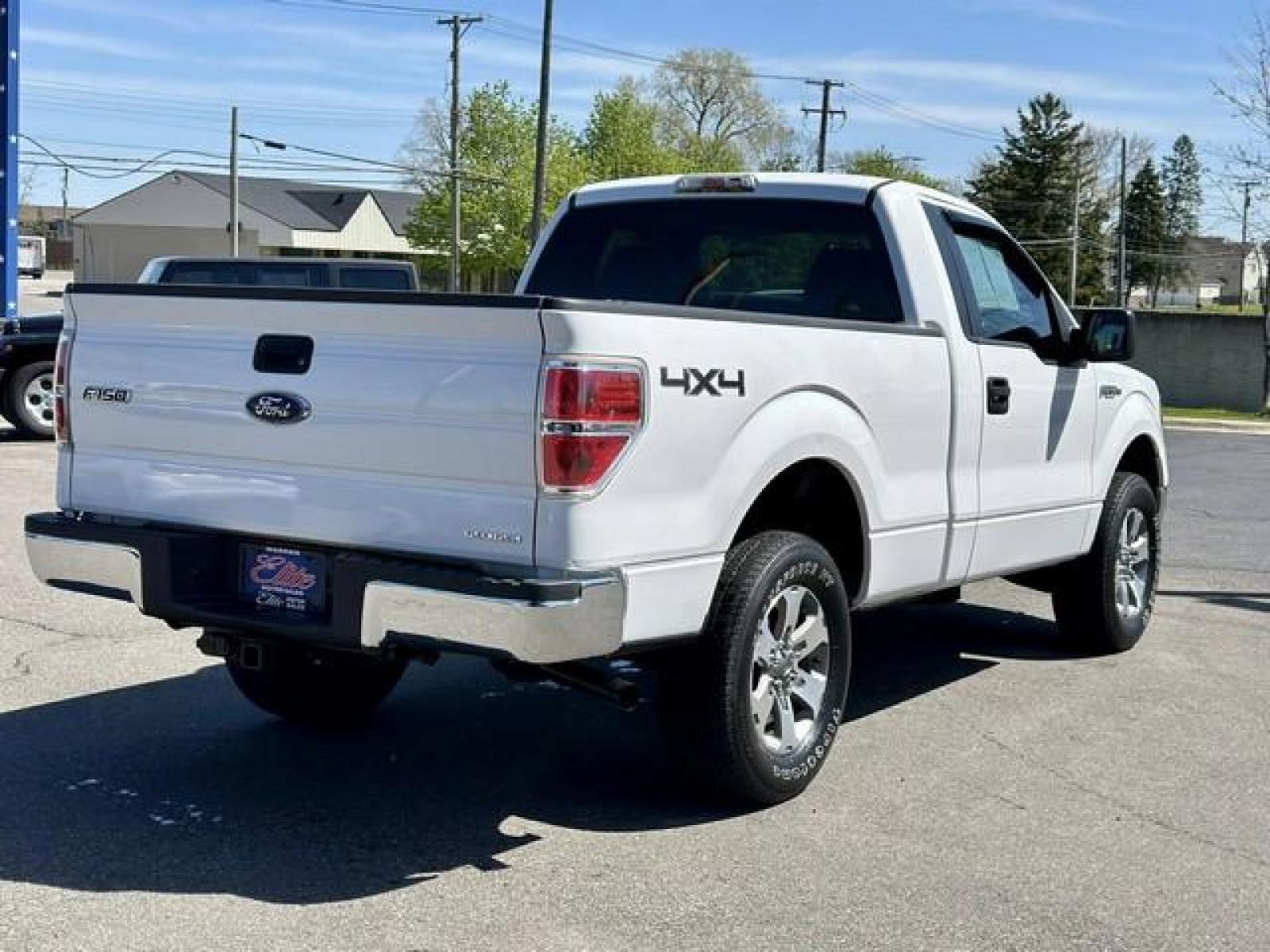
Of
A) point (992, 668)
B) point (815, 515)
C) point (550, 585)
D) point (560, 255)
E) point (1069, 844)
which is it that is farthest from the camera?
point (992, 668)

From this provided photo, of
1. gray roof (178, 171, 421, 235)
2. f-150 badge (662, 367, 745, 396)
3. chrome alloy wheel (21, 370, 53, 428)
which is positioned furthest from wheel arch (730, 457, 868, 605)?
gray roof (178, 171, 421, 235)

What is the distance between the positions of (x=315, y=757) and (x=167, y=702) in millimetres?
1007

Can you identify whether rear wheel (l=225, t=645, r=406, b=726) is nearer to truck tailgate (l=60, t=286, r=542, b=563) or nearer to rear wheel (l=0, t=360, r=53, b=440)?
truck tailgate (l=60, t=286, r=542, b=563)

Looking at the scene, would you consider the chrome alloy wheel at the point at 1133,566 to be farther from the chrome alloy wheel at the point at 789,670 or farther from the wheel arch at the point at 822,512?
the chrome alloy wheel at the point at 789,670

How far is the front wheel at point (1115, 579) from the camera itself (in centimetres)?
719

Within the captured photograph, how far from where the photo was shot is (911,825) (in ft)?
15.8

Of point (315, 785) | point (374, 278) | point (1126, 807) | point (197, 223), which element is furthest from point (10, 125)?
point (197, 223)

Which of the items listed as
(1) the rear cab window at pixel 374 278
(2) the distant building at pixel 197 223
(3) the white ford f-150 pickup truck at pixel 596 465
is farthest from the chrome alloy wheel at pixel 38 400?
(2) the distant building at pixel 197 223

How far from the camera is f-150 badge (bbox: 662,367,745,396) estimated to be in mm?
4238

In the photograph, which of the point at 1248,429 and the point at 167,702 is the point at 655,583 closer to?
the point at 167,702

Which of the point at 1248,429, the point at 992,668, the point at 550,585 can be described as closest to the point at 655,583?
the point at 550,585

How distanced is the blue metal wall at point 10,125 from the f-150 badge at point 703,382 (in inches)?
675

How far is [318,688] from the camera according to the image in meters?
5.76

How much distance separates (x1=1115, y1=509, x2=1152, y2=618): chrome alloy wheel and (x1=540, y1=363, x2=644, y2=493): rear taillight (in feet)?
13.1
